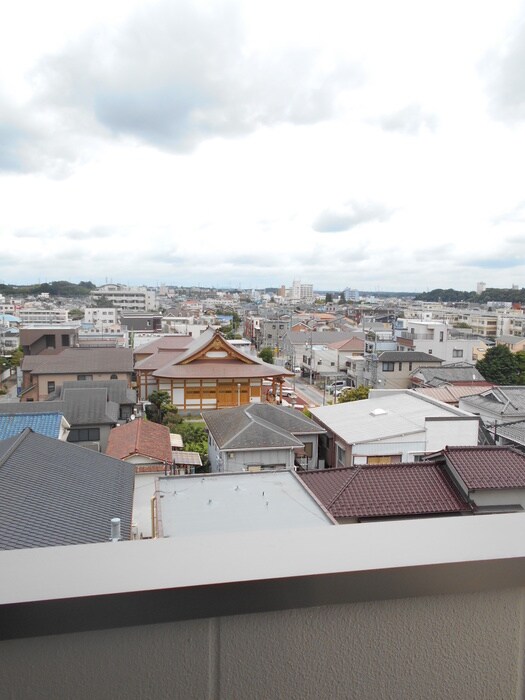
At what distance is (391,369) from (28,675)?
21288mm

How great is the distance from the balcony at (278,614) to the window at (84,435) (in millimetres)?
11207

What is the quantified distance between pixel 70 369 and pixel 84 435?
6.76m

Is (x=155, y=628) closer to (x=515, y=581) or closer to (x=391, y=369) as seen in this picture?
(x=515, y=581)

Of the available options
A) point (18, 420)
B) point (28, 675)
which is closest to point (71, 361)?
point (18, 420)

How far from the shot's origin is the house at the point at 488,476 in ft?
19.8

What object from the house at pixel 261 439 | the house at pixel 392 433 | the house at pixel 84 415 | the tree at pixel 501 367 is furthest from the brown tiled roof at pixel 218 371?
the tree at pixel 501 367

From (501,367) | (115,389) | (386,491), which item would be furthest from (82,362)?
(501,367)

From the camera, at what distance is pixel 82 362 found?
59.2 feet

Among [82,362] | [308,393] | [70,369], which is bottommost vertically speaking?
[308,393]

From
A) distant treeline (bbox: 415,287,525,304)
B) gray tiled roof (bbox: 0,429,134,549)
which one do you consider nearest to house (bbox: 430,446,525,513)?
gray tiled roof (bbox: 0,429,134,549)

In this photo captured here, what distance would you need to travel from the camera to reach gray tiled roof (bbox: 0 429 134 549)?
4.16 m

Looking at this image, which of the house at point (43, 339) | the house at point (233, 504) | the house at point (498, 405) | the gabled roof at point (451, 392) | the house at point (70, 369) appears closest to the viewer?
the house at point (233, 504)

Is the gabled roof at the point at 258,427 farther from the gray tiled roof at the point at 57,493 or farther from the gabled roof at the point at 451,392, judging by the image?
the gabled roof at the point at 451,392

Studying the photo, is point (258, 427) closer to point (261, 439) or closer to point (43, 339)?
point (261, 439)
